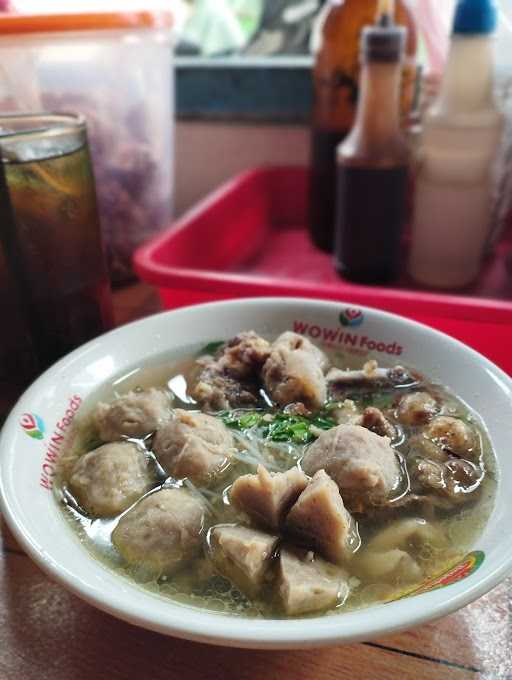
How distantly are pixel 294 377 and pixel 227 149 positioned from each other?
4.18ft

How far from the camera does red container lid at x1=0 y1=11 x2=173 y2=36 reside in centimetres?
114

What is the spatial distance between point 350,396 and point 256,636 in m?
0.50

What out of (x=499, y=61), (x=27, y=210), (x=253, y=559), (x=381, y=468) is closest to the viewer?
(x=253, y=559)

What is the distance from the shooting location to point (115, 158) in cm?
142

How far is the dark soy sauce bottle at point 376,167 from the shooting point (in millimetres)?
1250

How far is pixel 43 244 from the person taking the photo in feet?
3.08

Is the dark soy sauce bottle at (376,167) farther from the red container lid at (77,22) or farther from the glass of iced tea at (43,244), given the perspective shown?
the glass of iced tea at (43,244)

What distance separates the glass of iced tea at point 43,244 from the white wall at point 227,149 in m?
1.04

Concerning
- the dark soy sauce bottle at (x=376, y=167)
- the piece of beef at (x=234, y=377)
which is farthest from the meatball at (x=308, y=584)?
the dark soy sauce bottle at (x=376, y=167)

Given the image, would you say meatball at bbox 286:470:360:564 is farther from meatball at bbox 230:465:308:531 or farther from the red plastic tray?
the red plastic tray

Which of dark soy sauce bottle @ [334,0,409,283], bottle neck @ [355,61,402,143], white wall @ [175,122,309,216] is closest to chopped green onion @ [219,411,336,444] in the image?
dark soy sauce bottle @ [334,0,409,283]

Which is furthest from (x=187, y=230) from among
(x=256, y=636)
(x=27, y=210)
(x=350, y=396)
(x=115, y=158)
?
(x=256, y=636)

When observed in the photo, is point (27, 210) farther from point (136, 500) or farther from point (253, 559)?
point (253, 559)

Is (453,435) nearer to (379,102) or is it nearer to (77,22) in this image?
(379,102)
